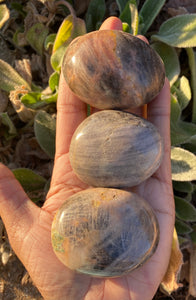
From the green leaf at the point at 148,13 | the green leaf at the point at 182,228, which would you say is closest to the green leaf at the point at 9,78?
the green leaf at the point at 148,13

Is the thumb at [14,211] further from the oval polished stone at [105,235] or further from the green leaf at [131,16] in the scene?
the green leaf at [131,16]

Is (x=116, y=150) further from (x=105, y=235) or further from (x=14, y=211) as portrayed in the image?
(x=14, y=211)

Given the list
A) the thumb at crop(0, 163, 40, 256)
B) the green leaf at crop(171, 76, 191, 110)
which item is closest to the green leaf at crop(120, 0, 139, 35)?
the green leaf at crop(171, 76, 191, 110)

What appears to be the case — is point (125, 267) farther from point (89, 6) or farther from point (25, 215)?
point (89, 6)

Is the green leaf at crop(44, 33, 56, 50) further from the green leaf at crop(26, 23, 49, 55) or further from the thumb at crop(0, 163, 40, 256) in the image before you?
the thumb at crop(0, 163, 40, 256)

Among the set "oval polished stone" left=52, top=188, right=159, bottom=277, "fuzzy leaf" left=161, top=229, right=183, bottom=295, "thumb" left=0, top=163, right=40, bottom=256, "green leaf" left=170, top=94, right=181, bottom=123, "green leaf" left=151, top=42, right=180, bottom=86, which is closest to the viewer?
"oval polished stone" left=52, top=188, right=159, bottom=277

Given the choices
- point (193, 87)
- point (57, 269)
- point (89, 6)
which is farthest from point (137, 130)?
point (89, 6)

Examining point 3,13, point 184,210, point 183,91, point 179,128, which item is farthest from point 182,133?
point 3,13
